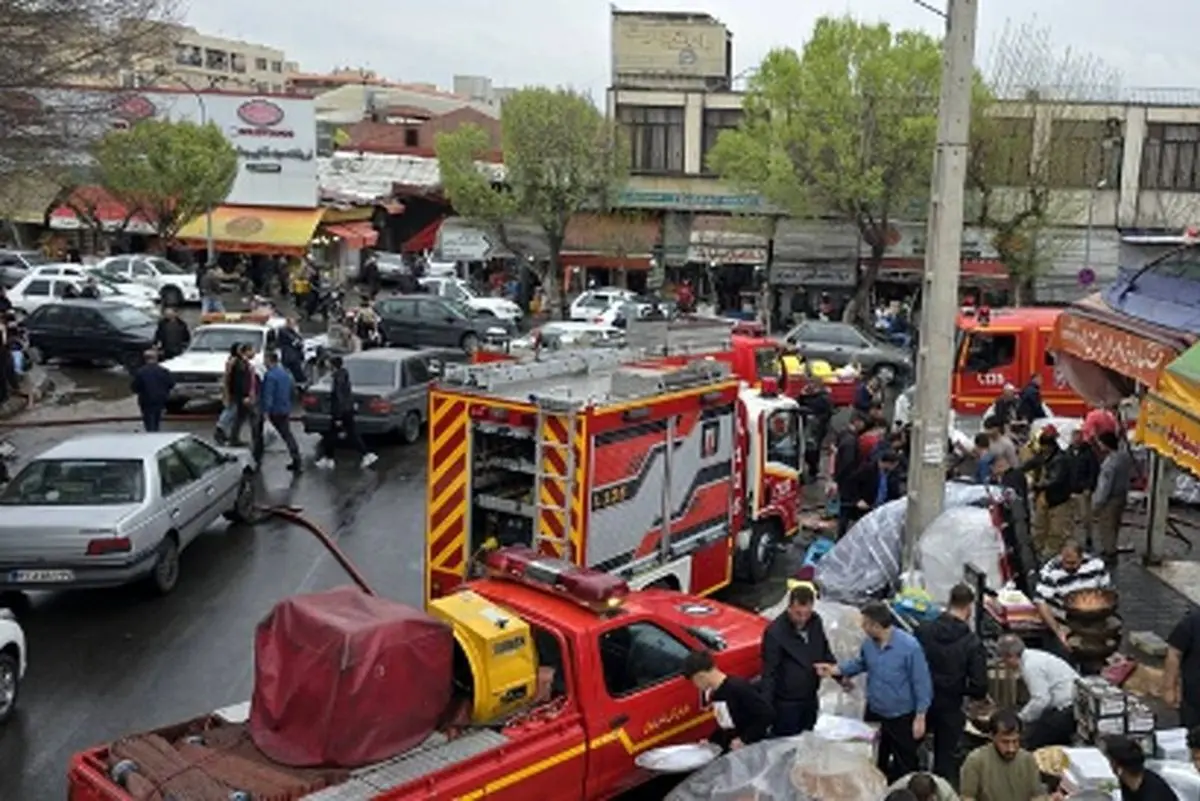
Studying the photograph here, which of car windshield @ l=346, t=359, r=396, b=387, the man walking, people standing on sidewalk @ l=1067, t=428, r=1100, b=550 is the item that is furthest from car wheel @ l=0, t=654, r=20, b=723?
people standing on sidewalk @ l=1067, t=428, r=1100, b=550

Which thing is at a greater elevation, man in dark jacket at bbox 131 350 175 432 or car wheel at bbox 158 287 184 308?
man in dark jacket at bbox 131 350 175 432

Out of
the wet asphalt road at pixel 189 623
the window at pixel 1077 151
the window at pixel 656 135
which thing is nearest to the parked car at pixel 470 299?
the window at pixel 656 135

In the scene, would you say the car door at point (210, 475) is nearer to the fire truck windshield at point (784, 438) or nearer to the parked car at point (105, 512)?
the parked car at point (105, 512)

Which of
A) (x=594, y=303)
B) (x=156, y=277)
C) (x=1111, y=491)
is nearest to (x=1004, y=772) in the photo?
(x=1111, y=491)

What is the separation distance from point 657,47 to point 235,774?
149ft

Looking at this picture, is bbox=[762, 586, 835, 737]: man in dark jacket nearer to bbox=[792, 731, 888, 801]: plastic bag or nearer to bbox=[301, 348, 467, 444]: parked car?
bbox=[792, 731, 888, 801]: plastic bag

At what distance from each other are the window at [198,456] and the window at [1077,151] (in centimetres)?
2752

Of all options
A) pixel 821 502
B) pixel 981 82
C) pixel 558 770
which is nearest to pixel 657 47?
pixel 981 82

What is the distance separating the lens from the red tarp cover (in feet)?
21.0

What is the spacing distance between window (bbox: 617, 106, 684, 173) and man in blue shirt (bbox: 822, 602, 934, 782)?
39.4 m

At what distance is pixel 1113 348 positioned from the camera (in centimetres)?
1109

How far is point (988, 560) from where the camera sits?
11359 millimetres

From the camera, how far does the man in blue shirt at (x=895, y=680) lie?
25.1 feet

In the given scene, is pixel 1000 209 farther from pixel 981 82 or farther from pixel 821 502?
pixel 821 502
